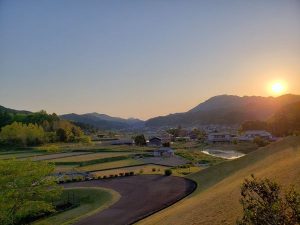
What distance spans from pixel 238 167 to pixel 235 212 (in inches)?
764

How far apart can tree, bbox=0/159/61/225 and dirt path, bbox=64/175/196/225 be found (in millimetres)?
4987

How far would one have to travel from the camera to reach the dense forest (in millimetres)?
118875

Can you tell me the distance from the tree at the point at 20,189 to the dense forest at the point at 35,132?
9699cm

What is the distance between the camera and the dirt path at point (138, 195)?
30447 mm

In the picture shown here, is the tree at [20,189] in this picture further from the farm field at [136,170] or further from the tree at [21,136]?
the tree at [21,136]

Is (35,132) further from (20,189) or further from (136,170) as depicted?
(20,189)

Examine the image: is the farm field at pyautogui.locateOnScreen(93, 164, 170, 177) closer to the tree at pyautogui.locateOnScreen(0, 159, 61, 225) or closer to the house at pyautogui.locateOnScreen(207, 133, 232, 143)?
the tree at pyautogui.locateOnScreen(0, 159, 61, 225)

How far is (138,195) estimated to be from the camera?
1512 inches

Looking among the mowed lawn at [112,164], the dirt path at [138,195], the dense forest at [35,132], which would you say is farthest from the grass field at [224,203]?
the dense forest at [35,132]

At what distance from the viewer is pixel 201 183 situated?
40625 millimetres

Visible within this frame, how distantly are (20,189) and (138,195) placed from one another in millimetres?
15216

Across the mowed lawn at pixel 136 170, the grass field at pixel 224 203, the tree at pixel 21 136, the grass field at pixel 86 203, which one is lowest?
the grass field at pixel 86 203

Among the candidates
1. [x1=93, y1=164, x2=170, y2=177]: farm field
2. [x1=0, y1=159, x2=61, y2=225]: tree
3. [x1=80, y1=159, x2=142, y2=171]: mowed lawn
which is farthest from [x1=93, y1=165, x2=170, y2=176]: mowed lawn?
[x1=0, y1=159, x2=61, y2=225]: tree

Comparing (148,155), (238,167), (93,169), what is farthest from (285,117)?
(238,167)
